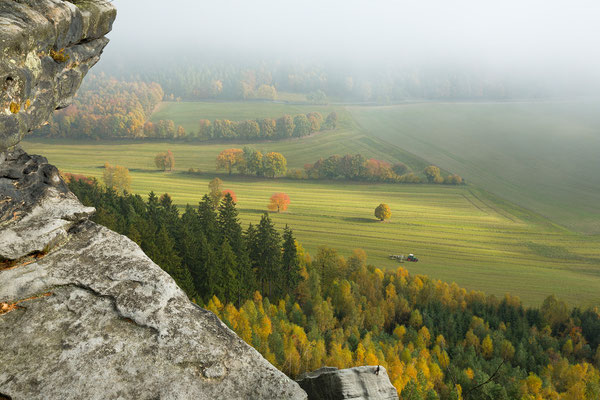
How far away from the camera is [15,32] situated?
11.4m

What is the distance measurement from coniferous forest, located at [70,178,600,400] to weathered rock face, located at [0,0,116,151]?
31.8 metres

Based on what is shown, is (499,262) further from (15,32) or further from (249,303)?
(15,32)

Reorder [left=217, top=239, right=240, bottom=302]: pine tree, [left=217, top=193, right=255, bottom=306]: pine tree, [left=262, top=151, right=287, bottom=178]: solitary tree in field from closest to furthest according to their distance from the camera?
[left=217, top=239, right=240, bottom=302]: pine tree < [left=217, top=193, right=255, bottom=306]: pine tree < [left=262, top=151, right=287, bottom=178]: solitary tree in field

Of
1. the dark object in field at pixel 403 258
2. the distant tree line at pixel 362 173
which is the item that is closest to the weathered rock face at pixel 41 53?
the dark object in field at pixel 403 258

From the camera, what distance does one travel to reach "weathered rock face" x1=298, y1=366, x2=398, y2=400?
12750 millimetres

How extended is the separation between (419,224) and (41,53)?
107 m

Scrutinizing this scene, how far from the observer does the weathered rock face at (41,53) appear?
38.1ft

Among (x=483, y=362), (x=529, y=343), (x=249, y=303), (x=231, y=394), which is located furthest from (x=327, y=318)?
(x=231, y=394)

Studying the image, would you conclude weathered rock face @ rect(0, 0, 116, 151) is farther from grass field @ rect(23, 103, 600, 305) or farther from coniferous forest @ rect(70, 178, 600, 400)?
grass field @ rect(23, 103, 600, 305)

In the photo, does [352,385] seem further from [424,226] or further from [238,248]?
[424,226]

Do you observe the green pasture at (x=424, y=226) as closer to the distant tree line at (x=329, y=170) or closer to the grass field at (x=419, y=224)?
the grass field at (x=419, y=224)

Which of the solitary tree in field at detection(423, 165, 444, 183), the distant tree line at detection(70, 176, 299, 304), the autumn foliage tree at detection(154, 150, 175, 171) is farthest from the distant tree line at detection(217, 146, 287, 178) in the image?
the distant tree line at detection(70, 176, 299, 304)

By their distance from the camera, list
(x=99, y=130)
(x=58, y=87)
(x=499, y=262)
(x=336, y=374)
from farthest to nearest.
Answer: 1. (x=99, y=130)
2. (x=499, y=262)
3. (x=58, y=87)
4. (x=336, y=374)

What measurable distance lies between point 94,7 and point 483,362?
60.6 metres
